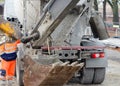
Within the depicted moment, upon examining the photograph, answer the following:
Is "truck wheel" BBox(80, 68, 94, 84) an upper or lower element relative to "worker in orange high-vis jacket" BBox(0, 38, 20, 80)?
lower

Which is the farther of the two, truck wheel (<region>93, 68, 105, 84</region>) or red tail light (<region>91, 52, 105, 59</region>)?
truck wheel (<region>93, 68, 105, 84</region>)

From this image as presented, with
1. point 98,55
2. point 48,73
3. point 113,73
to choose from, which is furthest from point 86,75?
point 48,73

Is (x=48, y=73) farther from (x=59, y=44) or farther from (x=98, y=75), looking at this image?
(x=98, y=75)

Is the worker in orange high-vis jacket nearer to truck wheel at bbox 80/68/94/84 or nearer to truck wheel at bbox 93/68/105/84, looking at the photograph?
truck wheel at bbox 80/68/94/84

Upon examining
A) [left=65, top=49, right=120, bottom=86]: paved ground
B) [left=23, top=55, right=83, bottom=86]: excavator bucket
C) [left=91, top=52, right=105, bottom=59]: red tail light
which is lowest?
[left=65, top=49, right=120, bottom=86]: paved ground

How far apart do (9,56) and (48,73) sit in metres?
2.35

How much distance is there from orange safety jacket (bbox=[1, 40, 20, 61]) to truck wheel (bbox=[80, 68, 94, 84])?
206 cm

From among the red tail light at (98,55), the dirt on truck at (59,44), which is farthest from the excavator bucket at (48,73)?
the red tail light at (98,55)

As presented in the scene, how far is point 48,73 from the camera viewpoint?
24.9 feet

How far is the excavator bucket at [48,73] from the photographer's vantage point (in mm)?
7598

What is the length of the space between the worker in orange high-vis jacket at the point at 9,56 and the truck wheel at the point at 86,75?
1989 mm

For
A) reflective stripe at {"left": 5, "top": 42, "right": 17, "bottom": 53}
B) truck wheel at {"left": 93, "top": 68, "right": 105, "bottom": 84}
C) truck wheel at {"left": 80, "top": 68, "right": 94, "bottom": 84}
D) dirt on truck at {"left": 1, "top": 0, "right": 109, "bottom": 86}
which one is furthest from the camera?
truck wheel at {"left": 93, "top": 68, "right": 105, "bottom": 84}

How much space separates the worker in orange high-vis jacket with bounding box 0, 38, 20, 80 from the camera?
31.6 ft

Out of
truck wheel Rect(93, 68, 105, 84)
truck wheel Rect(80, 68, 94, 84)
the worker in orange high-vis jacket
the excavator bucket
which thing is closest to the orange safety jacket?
the worker in orange high-vis jacket
